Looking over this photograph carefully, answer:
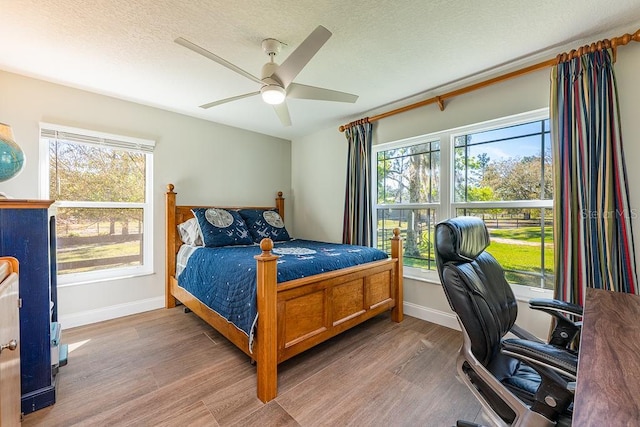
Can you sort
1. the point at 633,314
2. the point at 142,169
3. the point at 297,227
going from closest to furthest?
the point at 633,314, the point at 142,169, the point at 297,227

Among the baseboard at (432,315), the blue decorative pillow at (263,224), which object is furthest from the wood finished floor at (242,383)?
the blue decorative pillow at (263,224)

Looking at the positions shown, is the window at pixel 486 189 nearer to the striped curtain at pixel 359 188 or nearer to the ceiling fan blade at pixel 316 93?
the striped curtain at pixel 359 188

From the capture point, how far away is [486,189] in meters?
2.47

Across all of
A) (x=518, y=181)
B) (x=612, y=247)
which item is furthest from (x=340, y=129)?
(x=612, y=247)

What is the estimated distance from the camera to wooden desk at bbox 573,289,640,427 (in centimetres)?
51

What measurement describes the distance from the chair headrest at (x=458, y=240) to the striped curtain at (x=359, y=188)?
5.78 feet

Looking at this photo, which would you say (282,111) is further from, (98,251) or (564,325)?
(98,251)

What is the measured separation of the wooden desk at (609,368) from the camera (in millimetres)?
514

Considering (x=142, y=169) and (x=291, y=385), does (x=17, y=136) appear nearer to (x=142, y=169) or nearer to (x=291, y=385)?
(x=142, y=169)

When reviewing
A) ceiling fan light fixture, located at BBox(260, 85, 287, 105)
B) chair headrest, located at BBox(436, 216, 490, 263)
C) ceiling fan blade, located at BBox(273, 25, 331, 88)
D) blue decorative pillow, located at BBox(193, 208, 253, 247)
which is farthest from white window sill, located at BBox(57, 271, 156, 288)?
chair headrest, located at BBox(436, 216, 490, 263)

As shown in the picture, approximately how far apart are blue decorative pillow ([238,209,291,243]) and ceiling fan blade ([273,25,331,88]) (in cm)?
201

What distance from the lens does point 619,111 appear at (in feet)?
5.78

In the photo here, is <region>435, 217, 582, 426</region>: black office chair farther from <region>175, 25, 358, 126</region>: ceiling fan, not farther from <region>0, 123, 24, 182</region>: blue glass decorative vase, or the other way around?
<region>0, 123, 24, 182</region>: blue glass decorative vase

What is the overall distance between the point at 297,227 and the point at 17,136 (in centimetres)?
313
